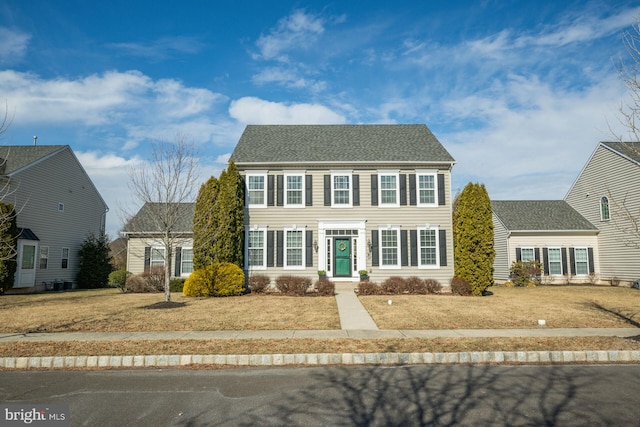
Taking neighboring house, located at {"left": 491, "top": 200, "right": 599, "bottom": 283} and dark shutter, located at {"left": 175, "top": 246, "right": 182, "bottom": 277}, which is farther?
neighboring house, located at {"left": 491, "top": 200, "right": 599, "bottom": 283}

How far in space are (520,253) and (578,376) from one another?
2090cm

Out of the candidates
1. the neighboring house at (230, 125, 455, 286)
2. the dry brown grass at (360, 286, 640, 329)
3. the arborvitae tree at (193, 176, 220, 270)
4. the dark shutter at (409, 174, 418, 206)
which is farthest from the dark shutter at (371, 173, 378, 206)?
the arborvitae tree at (193, 176, 220, 270)

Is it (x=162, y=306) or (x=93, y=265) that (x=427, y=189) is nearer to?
(x=162, y=306)

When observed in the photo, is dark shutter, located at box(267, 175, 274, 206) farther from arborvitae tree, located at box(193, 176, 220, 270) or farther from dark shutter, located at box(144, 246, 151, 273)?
dark shutter, located at box(144, 246, 151, 273)

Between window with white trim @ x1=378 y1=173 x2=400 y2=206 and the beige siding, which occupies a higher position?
window with white trim @ x1=378 y1=173 x2=400 y2=206

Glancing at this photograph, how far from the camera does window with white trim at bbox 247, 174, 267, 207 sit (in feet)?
69.0

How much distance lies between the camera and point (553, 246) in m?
25.5

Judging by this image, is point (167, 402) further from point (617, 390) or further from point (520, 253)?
point (520, 253)

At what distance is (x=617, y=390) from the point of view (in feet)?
18.9

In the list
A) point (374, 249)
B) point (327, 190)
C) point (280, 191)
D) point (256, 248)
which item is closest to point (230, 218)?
point (256, 248)

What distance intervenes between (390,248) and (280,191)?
20.5 feet

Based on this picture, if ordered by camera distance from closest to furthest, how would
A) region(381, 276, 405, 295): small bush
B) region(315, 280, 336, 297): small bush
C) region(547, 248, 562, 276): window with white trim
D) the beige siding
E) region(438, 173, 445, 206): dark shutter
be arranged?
1. region(315, 280, 336, 297): small bush
2. region(381, 276, 405, 295): small bush
3. the beige siding
4. region(438, 173, 445, 206): dark shutter
5. region(547, 248, 562, 276): window with white trim

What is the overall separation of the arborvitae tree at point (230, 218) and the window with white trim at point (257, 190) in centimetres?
85

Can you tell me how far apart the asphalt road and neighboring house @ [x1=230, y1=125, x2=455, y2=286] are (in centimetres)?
1360
